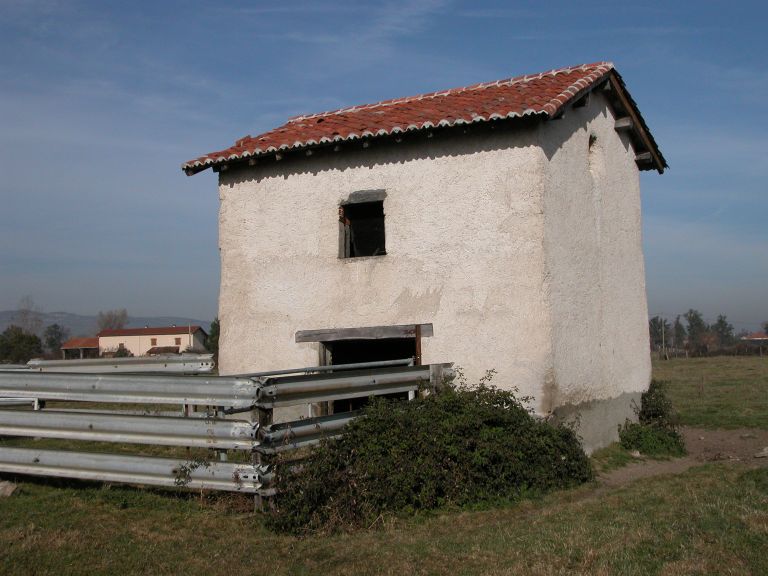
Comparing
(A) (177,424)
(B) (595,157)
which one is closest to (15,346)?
(B) (595,157)

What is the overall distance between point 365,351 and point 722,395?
48.6 ft

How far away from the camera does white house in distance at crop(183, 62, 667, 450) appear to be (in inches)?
406

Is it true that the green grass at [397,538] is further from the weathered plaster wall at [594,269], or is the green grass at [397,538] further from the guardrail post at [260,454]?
the weathered plaster wall at [594,269]

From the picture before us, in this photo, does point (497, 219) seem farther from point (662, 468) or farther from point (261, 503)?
point (261, 503)

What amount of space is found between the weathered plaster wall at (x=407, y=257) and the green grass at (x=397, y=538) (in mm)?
3293

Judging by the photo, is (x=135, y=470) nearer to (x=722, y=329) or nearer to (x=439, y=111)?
(x=439, y=111)

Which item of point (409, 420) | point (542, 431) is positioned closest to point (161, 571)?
point (409, 420)

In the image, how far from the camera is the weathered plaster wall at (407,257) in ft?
33.7

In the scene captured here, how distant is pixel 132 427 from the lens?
7.25 m


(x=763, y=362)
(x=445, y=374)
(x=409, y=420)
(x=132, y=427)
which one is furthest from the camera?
(x=763, y=362)

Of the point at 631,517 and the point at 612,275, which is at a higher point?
the point at 612,275

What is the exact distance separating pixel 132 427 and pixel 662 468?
25.8 feet

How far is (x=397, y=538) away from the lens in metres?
6.39

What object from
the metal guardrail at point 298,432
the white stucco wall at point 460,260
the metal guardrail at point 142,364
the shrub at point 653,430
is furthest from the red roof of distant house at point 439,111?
the shrub at point 653,430
